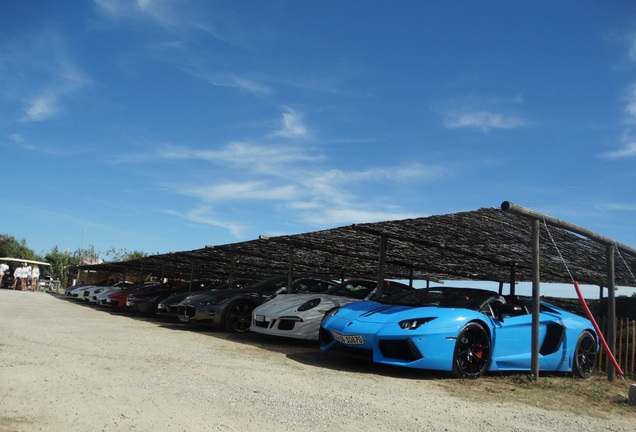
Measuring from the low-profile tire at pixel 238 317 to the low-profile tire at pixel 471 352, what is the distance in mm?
5966

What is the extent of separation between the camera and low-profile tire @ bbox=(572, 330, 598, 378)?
7.89 metres

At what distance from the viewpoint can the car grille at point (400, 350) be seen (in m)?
6.28

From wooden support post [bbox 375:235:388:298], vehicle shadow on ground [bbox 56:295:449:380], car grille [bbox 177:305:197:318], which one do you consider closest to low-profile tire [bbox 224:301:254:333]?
vehicle shadow on ground [bbox 56:295:449:380]

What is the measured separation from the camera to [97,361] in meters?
6.11

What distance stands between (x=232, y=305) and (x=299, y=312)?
8.99 ft

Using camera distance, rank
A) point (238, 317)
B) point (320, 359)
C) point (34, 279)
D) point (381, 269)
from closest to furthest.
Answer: point (320, 359) < point (381, 269) < point (238, 317) < point (34, 279)

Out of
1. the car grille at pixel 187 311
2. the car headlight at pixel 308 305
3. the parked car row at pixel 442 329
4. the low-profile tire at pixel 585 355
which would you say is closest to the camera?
the parked car row at pixel 442 329

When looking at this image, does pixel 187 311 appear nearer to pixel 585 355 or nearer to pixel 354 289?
pixel 354 289

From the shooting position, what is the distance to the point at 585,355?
8.12 meters

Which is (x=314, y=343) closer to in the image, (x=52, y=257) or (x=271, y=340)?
(x=271, y=340)

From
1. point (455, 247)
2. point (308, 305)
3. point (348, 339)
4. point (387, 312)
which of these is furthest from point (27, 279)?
point (387, 312)

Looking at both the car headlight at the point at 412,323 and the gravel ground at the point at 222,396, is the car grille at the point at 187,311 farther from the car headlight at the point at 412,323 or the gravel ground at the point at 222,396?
the car headlight at the point at 412,323

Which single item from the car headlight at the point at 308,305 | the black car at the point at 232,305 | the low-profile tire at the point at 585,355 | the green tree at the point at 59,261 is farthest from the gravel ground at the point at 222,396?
the green tree at the point at 59,261

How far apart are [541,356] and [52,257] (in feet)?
197
